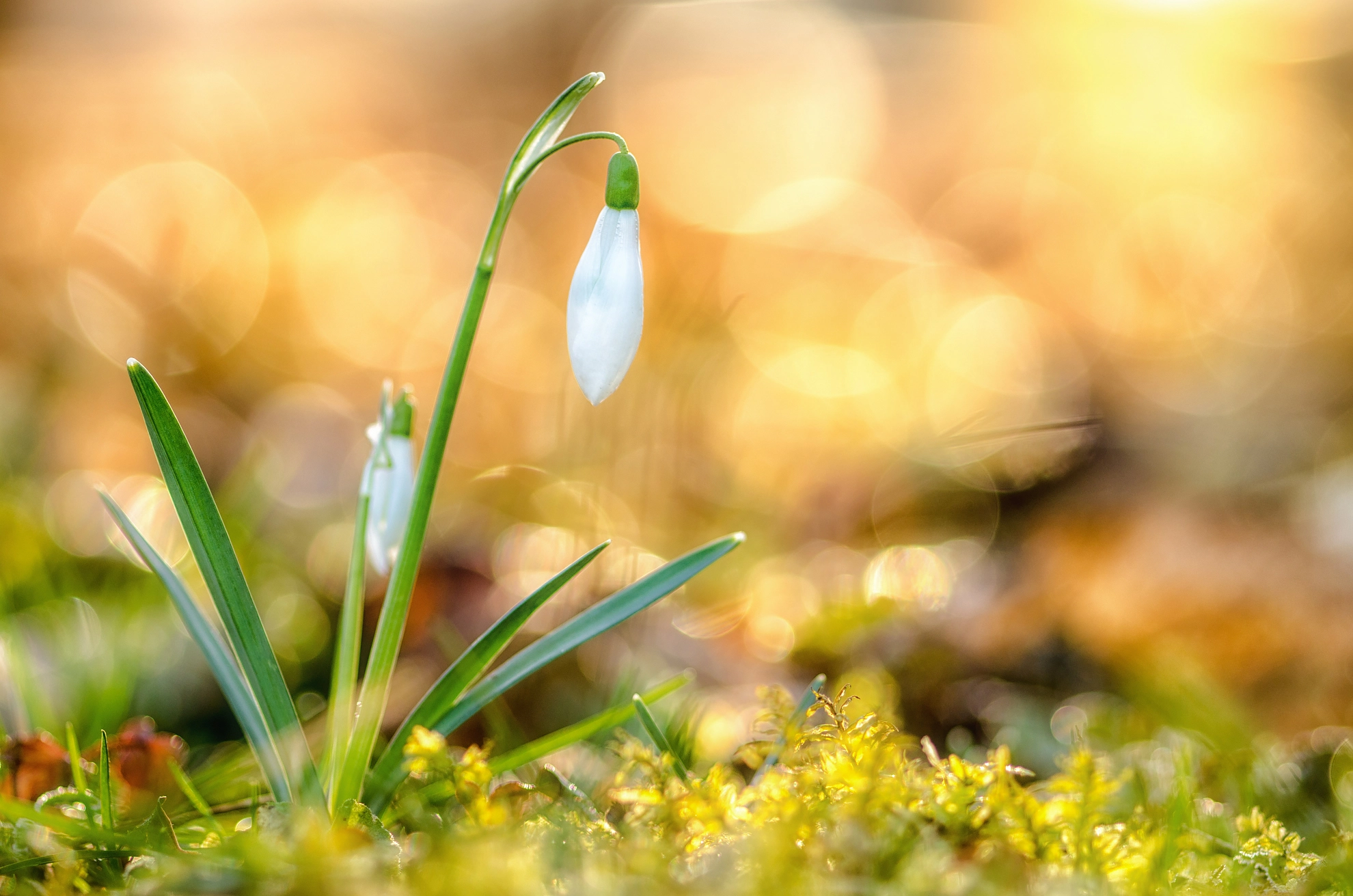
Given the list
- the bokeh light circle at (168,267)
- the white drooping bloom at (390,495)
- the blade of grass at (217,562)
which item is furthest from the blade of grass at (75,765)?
the bokeh light circle at (168,267)

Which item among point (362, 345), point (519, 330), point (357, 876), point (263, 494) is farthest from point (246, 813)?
point (362, 345)

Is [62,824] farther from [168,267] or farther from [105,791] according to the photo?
[168,267]

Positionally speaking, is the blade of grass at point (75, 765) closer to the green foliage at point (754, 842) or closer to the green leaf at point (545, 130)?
the green foliage at point (754, 842)

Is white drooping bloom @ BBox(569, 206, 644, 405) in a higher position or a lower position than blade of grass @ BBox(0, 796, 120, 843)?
higher

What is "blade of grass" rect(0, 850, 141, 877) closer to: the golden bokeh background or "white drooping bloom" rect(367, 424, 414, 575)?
"white drooping bloom" rect(367, 424, 414, 575)

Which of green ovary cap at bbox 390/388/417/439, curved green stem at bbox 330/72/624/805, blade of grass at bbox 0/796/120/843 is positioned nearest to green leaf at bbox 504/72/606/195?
curved green stem at bbox 330/72/624/805
